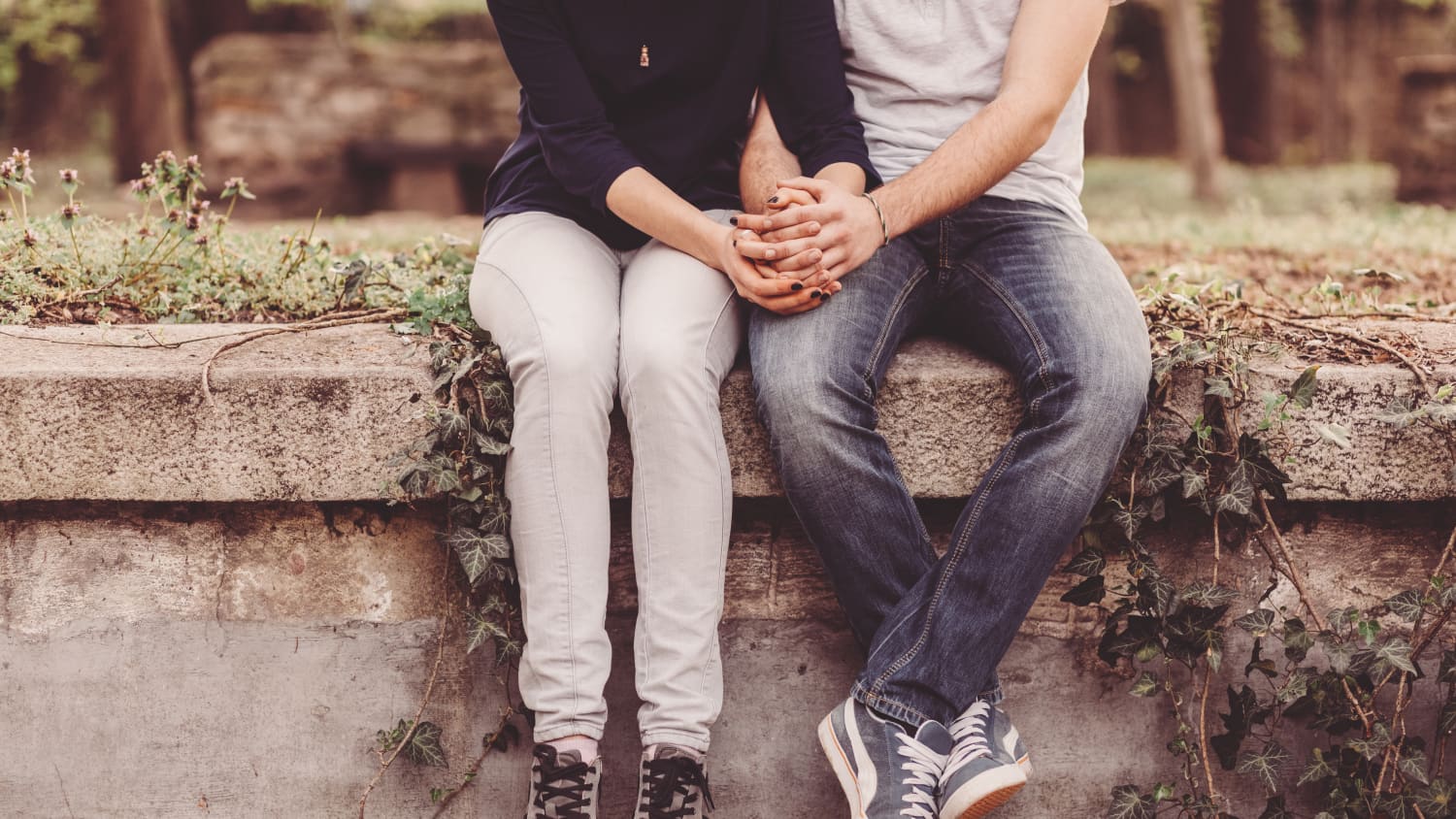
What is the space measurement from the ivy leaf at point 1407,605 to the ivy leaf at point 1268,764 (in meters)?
0.36

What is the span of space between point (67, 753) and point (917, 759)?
5.70ft

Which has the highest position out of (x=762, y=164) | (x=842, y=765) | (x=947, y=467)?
(x=762, y=164)

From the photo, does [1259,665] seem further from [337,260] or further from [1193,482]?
[337,260]

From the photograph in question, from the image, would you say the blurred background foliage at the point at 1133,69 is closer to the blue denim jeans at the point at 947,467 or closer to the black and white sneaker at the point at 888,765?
the blue denim jeans at the point at 947,467

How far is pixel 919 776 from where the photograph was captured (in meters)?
2.16

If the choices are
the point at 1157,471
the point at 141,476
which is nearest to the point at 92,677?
the point at 141,476

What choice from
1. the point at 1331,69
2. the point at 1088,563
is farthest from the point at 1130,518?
the point at 1331,69

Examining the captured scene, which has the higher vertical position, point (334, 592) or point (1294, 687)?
point (334, 592)

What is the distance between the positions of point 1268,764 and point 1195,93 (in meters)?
7.77

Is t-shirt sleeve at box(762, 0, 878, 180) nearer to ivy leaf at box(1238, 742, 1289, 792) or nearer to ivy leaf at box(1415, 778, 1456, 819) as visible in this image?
ivy leaf at box(1238, 742, 1289, 792)

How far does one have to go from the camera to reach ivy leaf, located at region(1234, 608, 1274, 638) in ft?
7.70

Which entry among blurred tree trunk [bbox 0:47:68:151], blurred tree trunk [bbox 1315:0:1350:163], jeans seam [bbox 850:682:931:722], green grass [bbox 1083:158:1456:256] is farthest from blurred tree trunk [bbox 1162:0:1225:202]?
blurred tree trunk [bbox 0:47:68:151]

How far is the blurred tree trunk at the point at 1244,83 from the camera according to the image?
1372 centimetres

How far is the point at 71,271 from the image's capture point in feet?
9.75
